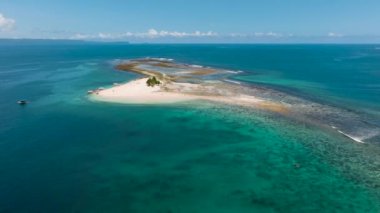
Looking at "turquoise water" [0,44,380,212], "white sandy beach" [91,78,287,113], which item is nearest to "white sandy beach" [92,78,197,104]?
"white sandy beach" [91,78,287,113]

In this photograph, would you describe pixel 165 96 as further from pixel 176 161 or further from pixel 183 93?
pixel 176 161

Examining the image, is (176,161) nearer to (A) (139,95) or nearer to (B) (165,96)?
(B) (165,96)

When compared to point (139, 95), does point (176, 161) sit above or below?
below

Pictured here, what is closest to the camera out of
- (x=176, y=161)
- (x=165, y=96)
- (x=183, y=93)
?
(x=176, y=161)

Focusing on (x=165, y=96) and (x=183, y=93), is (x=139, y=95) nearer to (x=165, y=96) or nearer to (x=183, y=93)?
(x=165, y=96)

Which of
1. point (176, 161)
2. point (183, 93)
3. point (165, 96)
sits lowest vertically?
point (176, 161)

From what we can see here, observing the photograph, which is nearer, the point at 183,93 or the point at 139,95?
the point at 139,95

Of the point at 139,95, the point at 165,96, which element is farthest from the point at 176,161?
the point at 139,95

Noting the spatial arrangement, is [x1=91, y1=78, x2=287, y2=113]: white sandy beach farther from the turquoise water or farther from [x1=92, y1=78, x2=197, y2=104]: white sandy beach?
the turquoise water

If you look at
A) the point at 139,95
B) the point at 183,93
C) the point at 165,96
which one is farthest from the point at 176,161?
the point at 183,93

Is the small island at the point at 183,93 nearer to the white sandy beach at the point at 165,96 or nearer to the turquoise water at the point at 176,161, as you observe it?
the white sandy beach at the point at 165,96

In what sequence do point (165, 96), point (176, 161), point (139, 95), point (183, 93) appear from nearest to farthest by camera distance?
point (176, 161), point (165, 96), point (139, 95), point (183, 93)

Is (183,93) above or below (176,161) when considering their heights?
above
